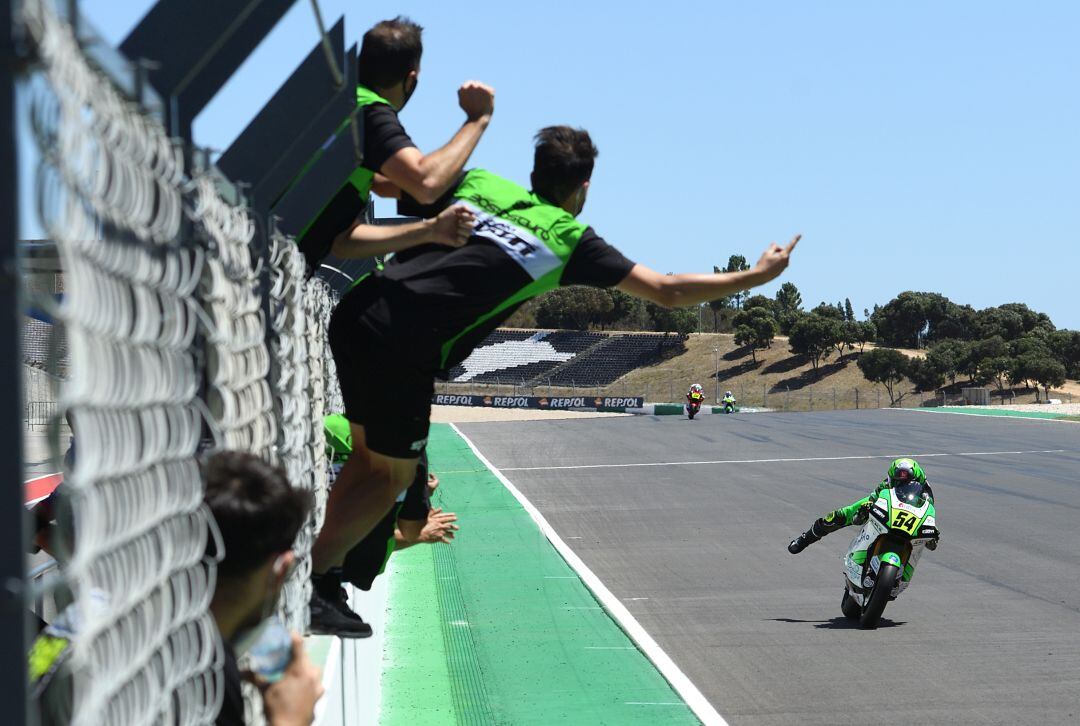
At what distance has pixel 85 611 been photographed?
148 centimetres

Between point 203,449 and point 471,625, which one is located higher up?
point 203,449

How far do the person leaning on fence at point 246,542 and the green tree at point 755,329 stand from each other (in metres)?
93.9

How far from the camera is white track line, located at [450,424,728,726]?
7.52 metres

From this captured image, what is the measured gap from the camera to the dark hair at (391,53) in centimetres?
393

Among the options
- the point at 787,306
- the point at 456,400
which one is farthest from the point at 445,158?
the point at 787,306

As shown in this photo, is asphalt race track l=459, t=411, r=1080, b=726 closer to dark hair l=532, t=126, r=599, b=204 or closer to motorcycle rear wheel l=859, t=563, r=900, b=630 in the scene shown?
motorcycle rear wheel l=859, t=563, r=900, b=630

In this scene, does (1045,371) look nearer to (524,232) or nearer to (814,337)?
(814,337)

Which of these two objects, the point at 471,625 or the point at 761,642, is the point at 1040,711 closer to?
→ the point at 761,642

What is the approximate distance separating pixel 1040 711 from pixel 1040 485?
52.3 feet

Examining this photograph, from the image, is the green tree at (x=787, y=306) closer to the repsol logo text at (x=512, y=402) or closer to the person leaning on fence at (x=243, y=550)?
the repsol logo text at (x=512, y=402)

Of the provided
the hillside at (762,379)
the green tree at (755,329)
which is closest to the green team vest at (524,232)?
the hillside at (762,379)

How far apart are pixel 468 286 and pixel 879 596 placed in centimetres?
760

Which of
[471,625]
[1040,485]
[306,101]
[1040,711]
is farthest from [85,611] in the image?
[1040,485]

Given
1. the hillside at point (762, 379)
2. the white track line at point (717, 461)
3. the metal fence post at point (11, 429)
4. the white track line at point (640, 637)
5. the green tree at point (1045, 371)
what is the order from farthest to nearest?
the hillside at point (762, 379) < the green tree at point (1045, 371) < the white track line at point (717, 461) < the white track line at point (640, 637) < the metal fence post at point (11, 429)
